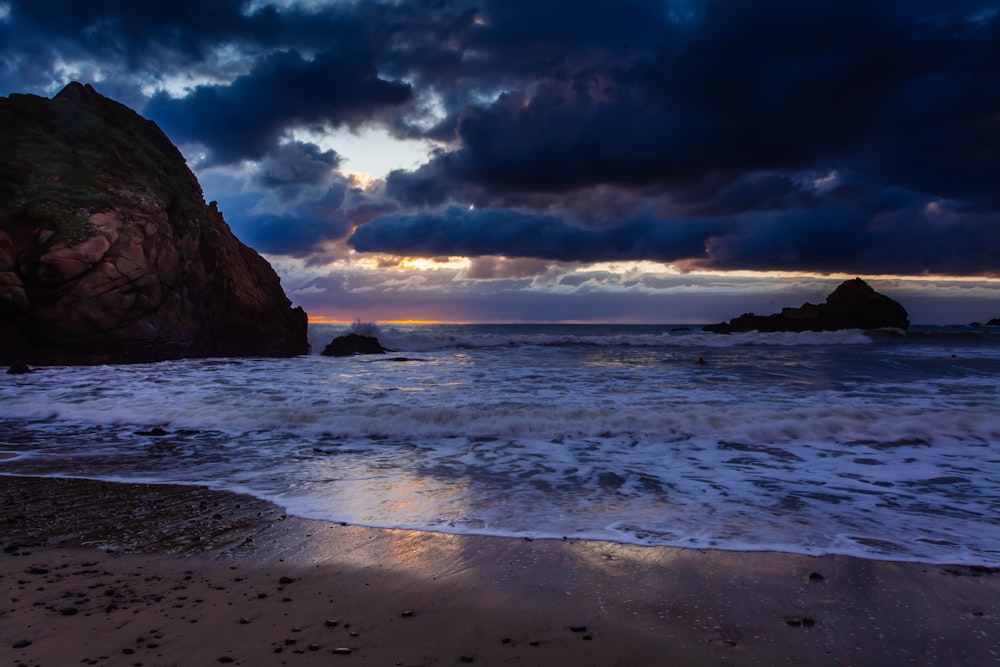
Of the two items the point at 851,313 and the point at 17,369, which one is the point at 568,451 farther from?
the point at 851,313

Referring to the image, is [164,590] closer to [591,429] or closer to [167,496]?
[167,496]

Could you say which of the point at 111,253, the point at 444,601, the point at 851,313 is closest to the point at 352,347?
the point at 111,253

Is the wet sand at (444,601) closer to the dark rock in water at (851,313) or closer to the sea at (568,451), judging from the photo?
the sea at (568,451)

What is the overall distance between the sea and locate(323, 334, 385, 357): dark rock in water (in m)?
11.2

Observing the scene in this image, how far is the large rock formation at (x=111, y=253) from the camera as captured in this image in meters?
18.1

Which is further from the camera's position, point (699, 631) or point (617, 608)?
point (617, 608)

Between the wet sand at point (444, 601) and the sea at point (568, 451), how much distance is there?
1.57ft

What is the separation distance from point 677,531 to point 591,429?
484 cm

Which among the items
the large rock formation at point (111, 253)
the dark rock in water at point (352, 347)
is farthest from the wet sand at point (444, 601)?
the dark rock in water at point (352, 347)

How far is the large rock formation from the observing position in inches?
714

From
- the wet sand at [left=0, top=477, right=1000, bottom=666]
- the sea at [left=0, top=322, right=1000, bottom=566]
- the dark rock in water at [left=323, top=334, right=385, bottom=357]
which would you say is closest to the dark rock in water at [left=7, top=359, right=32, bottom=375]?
the sea at [left=0, top=322, right=1000, bottom=566]

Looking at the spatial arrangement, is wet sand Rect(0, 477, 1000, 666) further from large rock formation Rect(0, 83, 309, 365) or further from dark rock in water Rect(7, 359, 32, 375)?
large rock formation Rect(0, 83, 309, 365)

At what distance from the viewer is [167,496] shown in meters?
5.58

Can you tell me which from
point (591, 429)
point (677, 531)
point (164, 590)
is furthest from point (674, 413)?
point (164, 590)
